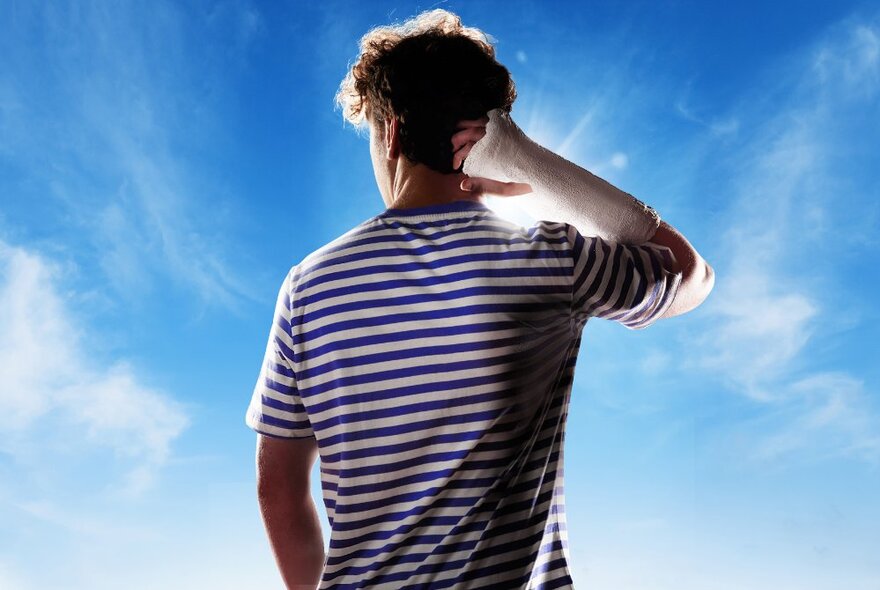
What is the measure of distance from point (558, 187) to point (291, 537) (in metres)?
0.65

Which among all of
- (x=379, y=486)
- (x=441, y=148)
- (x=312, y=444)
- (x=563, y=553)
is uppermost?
(x=441, y=148)

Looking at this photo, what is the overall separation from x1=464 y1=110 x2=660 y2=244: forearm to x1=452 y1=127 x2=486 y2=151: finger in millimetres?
13

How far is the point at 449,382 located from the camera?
0.92m

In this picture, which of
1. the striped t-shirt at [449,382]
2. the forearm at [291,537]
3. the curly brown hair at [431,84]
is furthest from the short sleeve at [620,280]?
Result: the forearm at [291,537]

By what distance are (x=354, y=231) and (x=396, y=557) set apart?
0.43 metres

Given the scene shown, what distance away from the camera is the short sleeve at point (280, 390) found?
1.03 metres

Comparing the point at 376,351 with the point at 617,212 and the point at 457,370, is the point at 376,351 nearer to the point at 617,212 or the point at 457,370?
the point at 457,370

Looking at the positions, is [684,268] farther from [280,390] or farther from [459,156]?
[280,390]

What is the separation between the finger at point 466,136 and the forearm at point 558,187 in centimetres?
1

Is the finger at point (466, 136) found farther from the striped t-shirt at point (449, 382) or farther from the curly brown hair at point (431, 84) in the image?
the striped t-shirt at point (449, 382)

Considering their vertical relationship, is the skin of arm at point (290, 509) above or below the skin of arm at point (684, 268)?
below

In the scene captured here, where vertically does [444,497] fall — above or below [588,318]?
below

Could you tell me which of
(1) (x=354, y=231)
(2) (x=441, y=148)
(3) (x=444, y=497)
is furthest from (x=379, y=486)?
(2) (x=441, y=148)

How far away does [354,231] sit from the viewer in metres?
1.04
